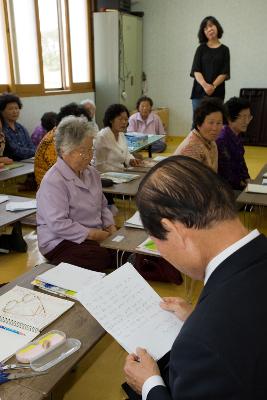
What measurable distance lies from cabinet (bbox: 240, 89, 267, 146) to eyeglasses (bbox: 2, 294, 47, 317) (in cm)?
687

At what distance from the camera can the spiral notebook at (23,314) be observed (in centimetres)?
120

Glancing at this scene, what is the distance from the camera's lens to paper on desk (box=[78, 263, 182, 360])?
Result: 1164 millimetres

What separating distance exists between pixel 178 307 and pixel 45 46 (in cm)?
614

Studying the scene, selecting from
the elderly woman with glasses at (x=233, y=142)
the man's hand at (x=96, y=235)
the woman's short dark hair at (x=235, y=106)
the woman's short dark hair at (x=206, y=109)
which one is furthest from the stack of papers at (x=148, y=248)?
the woman's short dark hair at (x=235, y=106)

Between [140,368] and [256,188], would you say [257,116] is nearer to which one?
[256,188]

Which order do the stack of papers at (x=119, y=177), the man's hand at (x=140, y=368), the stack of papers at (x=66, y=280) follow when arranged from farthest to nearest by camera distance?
1. the stack of papers at (x=119, y=177)
2. the stack of papers at (x=66, y=280)
3. the man's hand at (x=140, y=368)

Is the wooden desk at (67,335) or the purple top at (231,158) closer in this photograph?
the wooden desk at (67,335)

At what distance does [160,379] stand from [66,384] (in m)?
1.02

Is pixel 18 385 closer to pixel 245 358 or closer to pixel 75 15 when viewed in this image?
pixel 245 358

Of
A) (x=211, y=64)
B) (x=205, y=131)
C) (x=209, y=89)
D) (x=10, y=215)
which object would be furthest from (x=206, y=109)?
(x=10, y=215)

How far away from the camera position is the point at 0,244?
3.32m

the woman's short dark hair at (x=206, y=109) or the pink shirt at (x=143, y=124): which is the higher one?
the woman's short dark hair at (x=206, y=109)

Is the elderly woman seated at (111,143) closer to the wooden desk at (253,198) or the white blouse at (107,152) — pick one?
the white blouse at (107,152)

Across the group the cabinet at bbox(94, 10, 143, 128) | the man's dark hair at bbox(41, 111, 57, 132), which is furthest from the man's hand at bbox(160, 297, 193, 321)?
the cabinet at bbox(94, 10, 143, 128)
